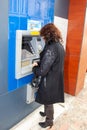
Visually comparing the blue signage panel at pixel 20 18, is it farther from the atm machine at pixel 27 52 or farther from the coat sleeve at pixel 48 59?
the coat sleeve at pixel 48 59

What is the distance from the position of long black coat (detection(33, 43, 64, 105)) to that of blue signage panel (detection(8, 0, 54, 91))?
1.06 ft

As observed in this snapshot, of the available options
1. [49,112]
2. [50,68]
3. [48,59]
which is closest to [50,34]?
[48,59]

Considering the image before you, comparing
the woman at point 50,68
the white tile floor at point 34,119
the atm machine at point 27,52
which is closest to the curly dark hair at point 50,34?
the woman at point 50,68

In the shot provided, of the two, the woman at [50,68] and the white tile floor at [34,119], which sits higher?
the woman at [50,68]

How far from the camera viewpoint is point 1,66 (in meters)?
1.86

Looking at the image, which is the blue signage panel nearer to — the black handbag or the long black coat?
the black handbag

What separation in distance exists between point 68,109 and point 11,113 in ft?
3.90

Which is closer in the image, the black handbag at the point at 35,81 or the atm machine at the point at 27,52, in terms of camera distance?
the atm machine at the point at 27,52

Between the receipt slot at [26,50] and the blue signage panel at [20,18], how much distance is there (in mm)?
56

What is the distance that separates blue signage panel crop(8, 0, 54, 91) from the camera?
189 cm

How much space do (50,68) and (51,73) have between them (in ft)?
0.24

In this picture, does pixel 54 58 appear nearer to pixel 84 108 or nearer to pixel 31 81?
pixel 31 81

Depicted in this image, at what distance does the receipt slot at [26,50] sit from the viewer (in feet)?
6.55

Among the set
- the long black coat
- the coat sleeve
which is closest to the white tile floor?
the long black coat
